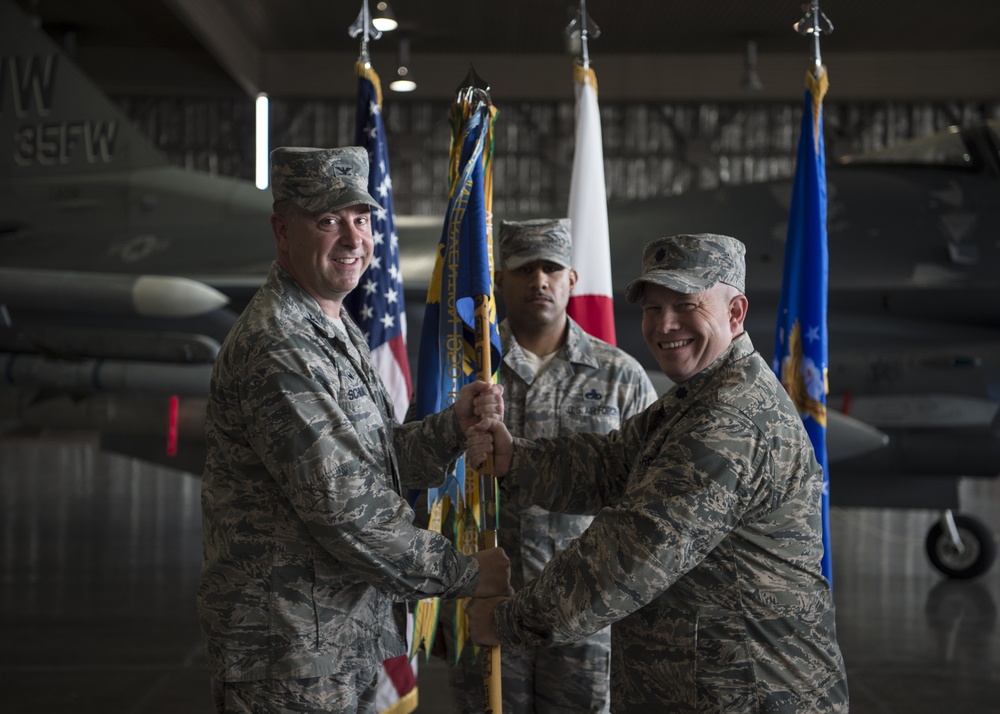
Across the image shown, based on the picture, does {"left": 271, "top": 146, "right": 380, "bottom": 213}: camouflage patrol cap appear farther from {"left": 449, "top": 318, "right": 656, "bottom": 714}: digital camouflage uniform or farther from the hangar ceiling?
the hangar ceiling

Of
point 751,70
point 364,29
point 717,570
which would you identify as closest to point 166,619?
point 364,29

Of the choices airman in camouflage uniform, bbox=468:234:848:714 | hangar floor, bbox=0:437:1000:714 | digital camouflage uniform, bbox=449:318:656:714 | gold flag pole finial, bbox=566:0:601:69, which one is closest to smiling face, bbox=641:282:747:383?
airman in camouflage uniform, bbox=468:234:848:714

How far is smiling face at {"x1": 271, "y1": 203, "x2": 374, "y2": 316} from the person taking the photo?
2254mm

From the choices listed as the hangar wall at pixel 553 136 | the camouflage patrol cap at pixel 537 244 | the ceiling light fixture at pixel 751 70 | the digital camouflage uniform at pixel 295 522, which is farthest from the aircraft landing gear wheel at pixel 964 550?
the hangar wall at pixel 553 136

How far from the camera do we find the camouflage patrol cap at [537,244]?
3.21 metres

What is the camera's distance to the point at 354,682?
223 cm

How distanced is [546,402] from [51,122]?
405 inches

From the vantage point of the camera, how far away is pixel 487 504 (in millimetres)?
2543

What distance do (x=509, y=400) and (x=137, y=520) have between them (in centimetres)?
818

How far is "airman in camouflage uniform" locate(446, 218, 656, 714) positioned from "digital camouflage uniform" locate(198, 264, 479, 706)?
34.0 inches

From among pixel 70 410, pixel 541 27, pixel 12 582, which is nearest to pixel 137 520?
pixel 70 410

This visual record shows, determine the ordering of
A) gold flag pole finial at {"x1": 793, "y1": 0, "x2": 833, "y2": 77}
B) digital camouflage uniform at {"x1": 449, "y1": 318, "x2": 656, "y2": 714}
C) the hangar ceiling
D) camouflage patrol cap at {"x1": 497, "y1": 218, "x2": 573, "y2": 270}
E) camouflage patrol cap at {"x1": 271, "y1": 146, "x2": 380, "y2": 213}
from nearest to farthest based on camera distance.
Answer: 1. camouflage patrol cap at {"x1": 271, "y1": 146, "x2": 380, "y2": 213}
2. digital camouflage uniform at {"x1": 449, "y1": 318, "x2": 656, "y2": 714}
3. camouflage patrol cap at {"x1": 497, "y1": 218, "x2": 573, "y2": 270}
4. gold flag pole finial at {"x1": 793, "y1": 0, "x2": 833, "y2": 77}
5. the hangar ceiling

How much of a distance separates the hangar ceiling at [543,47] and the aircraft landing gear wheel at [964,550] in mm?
10974

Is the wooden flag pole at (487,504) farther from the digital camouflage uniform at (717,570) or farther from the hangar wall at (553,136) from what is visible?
the hangar wall at (553,136)
